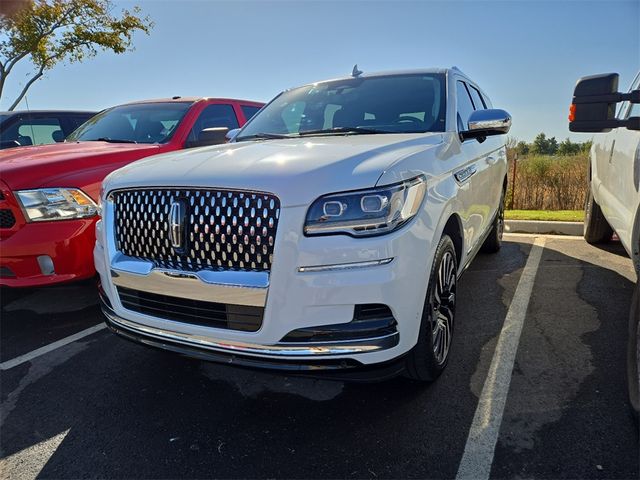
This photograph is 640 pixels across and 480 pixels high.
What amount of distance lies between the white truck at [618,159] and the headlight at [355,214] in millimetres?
1156

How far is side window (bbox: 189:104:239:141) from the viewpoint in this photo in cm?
501

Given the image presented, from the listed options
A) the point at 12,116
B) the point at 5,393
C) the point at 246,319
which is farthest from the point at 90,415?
the point at 12,116

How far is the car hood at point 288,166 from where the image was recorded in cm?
205

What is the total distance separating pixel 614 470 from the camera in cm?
198

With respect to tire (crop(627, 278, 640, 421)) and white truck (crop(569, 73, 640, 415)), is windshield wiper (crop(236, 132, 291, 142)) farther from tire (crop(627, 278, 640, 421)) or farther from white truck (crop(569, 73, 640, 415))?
tire (crop(627, 278, 640, 421))

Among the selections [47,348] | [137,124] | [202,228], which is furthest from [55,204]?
[202,228]

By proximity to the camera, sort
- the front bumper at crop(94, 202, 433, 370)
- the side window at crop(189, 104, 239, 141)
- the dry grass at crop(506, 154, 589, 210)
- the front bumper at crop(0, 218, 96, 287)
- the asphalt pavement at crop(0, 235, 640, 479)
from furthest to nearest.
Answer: the dry grass at crop(506, 154, 589, 210) → the side window at crop(189, 104, 239, 141) → the front bumper at crop(0, 218, 96, 287) → the asphalt pavement at crop(0, 235, 640, 479) → the front bumper at crop(94, 202, 433, 370)

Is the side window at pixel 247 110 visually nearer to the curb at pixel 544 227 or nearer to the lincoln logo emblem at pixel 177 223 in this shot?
the lincoln logo emblem at pixel 177 223

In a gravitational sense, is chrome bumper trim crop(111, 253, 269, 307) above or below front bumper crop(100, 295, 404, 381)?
above

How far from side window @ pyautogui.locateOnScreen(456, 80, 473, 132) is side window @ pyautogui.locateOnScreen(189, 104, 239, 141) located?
2731 mm

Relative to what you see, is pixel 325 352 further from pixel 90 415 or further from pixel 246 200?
pixel 90 415

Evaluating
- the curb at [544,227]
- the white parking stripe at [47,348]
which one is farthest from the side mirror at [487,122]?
the curb at [544,227]

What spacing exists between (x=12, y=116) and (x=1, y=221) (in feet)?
13.0

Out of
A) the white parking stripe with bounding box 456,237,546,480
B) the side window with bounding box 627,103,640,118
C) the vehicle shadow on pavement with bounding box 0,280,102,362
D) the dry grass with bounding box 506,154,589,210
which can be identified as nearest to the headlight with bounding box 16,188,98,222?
the vehicle shadow on pavement with bounding box 0,280,102,362
